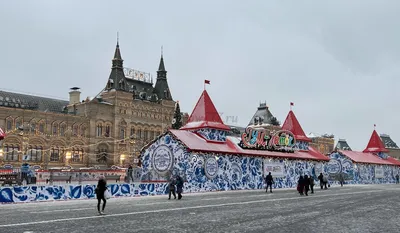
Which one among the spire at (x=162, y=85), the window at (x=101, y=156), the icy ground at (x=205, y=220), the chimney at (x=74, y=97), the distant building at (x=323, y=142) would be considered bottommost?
the icy ground at (x=205, y=220)

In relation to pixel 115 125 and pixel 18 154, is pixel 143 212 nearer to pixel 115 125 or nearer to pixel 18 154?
pixel 18 154

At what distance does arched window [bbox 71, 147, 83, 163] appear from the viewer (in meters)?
70.7

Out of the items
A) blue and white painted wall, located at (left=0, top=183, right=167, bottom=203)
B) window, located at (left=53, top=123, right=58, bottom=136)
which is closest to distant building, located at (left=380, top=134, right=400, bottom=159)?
window, located at (left=53, top=123, right=58, bottom=136)

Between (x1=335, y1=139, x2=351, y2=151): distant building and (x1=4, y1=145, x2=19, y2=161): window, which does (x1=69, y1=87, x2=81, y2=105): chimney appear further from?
(x1=335, y1=139, x2=351, y2=151): distant building

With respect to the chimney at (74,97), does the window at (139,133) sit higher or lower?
lower

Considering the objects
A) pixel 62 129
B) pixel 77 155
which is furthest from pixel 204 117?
pixel 77 155

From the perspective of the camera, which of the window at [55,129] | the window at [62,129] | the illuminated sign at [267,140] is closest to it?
the illuminated sign at [267,140]

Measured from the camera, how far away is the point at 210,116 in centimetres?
3516

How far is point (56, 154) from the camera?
2675 inches

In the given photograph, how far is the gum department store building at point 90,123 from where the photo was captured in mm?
64375

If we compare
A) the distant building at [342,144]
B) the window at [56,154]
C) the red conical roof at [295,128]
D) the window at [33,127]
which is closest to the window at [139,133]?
the window at [56,154]

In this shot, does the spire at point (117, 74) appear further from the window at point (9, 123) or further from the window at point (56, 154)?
the window at point (9, 123)

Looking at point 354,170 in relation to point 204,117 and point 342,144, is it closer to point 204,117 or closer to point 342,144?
point 204,117

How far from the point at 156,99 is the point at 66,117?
23977 mm
